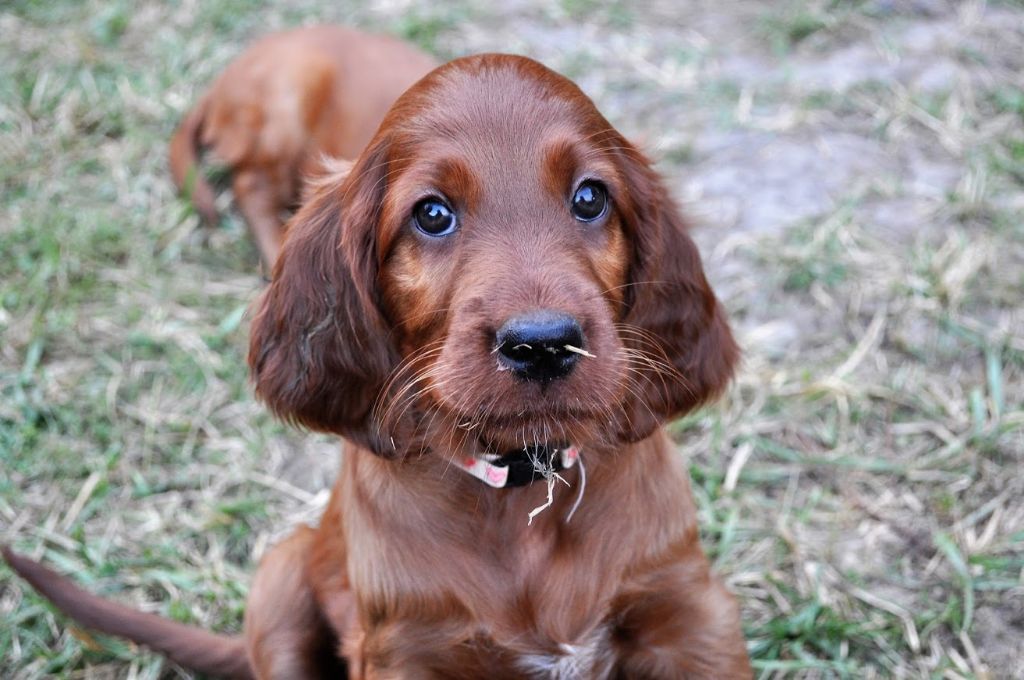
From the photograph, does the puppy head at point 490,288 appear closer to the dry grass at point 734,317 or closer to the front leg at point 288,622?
the front leg at point 288,622

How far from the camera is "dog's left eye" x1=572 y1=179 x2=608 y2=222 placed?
7.69 ft

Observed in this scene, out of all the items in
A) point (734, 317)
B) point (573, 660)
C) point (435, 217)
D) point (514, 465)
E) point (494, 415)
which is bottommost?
point (573, 660)

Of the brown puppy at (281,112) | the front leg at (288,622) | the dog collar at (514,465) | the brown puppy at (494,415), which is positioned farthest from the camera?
the brown puppy at (281,112)

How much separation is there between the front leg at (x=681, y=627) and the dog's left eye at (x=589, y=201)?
30.8 inches

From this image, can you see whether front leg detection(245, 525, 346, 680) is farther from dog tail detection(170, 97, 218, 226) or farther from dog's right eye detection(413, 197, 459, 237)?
dog tail detection(170, 97, 218, 226)

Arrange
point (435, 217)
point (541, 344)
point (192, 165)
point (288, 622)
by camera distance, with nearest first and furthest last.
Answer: point (541, 344), point (435, 217), point (288, 622), point (192, 165)

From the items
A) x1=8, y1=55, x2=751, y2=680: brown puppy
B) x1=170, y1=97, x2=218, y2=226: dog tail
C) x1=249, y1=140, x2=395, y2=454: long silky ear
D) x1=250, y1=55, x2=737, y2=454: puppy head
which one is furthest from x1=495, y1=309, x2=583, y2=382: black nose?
x1=170, y1=97, x2=218, y2=226: dog tail

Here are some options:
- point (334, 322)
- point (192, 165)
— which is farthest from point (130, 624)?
point (192, 165)

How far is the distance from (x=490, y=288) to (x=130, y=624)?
1464 millimetres

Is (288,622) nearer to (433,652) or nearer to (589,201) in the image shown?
(433,652)

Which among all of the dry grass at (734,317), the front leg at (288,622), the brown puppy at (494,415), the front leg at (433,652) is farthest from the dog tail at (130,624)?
the front leg at (433,652)

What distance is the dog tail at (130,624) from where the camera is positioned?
293 centimetres

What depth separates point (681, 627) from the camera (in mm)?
2562

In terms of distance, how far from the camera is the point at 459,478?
249cm
